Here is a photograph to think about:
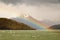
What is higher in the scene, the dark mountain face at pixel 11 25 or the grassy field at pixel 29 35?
the dark mountain face at pixel 11 25

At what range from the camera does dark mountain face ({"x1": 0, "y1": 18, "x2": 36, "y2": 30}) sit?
725mm

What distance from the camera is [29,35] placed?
2.34 feet

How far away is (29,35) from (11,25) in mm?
103

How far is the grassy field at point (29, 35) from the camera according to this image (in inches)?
28.0

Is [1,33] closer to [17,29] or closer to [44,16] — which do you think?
[17,29]

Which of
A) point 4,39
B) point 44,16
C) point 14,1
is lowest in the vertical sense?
point 4,39

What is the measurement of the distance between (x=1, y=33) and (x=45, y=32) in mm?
215

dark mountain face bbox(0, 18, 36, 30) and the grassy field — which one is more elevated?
dark mountain face bbox(0, 18, 36, 30)

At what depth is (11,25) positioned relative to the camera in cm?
73

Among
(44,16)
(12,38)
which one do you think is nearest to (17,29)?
(12,38)

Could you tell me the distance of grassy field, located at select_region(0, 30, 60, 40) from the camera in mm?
712

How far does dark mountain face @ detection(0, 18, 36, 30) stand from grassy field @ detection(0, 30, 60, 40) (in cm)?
2

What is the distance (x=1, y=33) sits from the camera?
71 centimetres

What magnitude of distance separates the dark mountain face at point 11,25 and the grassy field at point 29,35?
0.02 metres
